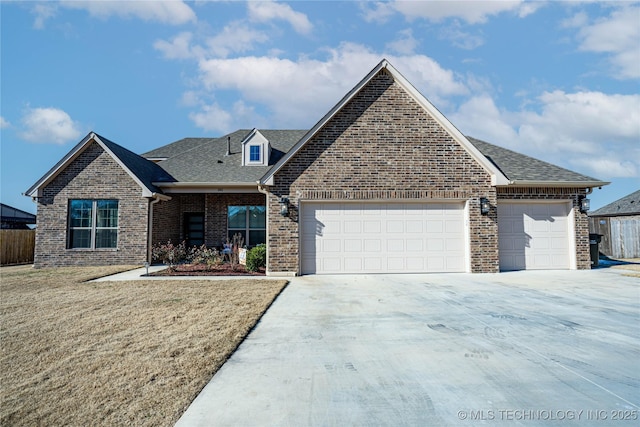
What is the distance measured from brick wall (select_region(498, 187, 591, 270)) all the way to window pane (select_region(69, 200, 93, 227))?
15801mm

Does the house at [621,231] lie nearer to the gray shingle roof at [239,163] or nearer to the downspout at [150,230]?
the gray shingle roof at [239,163]

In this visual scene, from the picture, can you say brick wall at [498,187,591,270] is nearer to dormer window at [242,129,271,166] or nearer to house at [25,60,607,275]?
house at [25,60,607,275]

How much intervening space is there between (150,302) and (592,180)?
1401 cm

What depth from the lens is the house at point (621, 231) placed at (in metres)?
18.3

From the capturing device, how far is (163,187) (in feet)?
48.6

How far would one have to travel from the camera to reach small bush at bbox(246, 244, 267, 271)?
37.7 ft

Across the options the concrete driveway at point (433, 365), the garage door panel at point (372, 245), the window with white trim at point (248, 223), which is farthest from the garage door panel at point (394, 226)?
the window with white trim at point (248, 223)

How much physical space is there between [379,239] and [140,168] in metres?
10.7

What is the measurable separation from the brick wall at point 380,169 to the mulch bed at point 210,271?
110 cm

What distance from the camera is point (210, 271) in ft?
37.9

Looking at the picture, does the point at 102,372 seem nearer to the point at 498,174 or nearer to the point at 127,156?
the point at 498,174

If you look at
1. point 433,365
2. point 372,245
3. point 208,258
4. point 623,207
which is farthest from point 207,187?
point 623,207

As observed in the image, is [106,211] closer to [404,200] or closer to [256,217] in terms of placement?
[256,217]

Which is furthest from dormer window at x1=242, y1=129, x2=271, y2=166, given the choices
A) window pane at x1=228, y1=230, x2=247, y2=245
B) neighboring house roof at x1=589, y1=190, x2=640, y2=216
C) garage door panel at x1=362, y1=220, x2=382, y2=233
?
neighboring house roof at x1=589, y1=190, x2=640, y2=216
